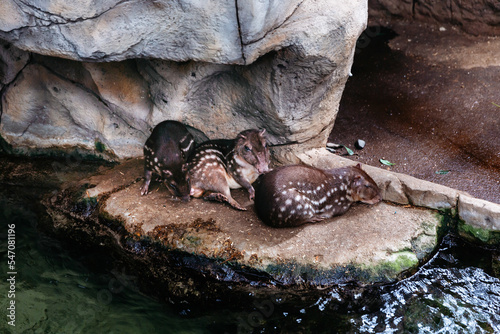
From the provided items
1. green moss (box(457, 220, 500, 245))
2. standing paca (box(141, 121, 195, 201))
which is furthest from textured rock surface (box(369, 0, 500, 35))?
standing paca (box(141, 121, 195, 201))

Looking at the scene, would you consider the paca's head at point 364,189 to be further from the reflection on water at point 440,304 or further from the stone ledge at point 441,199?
the reflection on water at point 440,304

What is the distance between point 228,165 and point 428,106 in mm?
3905

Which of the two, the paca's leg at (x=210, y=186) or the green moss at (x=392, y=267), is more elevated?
the paca's leg at (x=210, y=186)

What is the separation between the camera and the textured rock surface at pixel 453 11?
9.88 m

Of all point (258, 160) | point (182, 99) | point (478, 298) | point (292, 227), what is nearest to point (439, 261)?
point (478, 298)

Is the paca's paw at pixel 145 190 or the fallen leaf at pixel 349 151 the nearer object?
the paca's paw at pixel 145 190

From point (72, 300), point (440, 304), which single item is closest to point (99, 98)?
point (72, 300)

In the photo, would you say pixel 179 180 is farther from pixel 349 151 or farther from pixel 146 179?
pixel 349 151

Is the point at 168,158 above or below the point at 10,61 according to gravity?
below

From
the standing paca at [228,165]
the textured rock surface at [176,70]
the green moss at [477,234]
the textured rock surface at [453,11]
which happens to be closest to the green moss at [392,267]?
the green moss at [477,234]

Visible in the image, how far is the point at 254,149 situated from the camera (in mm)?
6766

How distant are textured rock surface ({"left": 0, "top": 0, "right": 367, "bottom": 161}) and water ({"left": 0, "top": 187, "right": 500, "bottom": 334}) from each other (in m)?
2.33

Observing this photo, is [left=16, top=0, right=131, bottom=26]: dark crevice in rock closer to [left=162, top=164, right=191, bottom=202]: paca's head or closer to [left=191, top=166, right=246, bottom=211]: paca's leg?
[left=162, top=164, right=191, bottom=202]: paca's head

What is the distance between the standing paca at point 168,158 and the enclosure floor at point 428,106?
2.65 m
